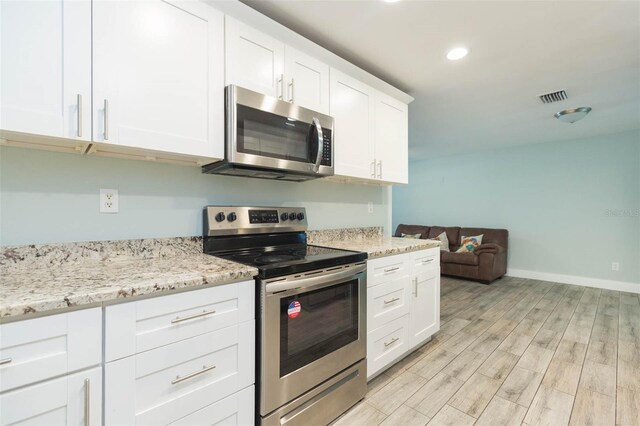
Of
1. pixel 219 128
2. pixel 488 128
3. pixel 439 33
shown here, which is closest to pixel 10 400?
pixel 219 128

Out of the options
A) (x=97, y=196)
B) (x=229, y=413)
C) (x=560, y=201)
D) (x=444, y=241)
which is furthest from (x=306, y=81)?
(x=560, y=201)

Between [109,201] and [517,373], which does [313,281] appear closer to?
[109,201]

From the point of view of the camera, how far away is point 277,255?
1.70 meters

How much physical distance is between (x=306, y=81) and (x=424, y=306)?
1.97 m

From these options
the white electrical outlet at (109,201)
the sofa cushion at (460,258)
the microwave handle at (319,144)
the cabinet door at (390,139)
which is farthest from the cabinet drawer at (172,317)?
the sofa cushion at (460,258)

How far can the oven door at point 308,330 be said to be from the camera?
4.35 ft

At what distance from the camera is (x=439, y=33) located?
1.92 metres

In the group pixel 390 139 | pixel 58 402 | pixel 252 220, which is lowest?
pixel 58 402

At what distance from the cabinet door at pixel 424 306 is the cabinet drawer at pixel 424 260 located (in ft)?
0.14

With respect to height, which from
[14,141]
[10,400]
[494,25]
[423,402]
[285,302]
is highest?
[494,25]

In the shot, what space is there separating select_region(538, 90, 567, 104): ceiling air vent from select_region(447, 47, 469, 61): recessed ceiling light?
1.34 meters

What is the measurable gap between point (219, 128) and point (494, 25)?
1822 mm

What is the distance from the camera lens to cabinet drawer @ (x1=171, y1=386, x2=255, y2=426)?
1163mm

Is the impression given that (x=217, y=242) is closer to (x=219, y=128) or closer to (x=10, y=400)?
(x=219, y=128)
